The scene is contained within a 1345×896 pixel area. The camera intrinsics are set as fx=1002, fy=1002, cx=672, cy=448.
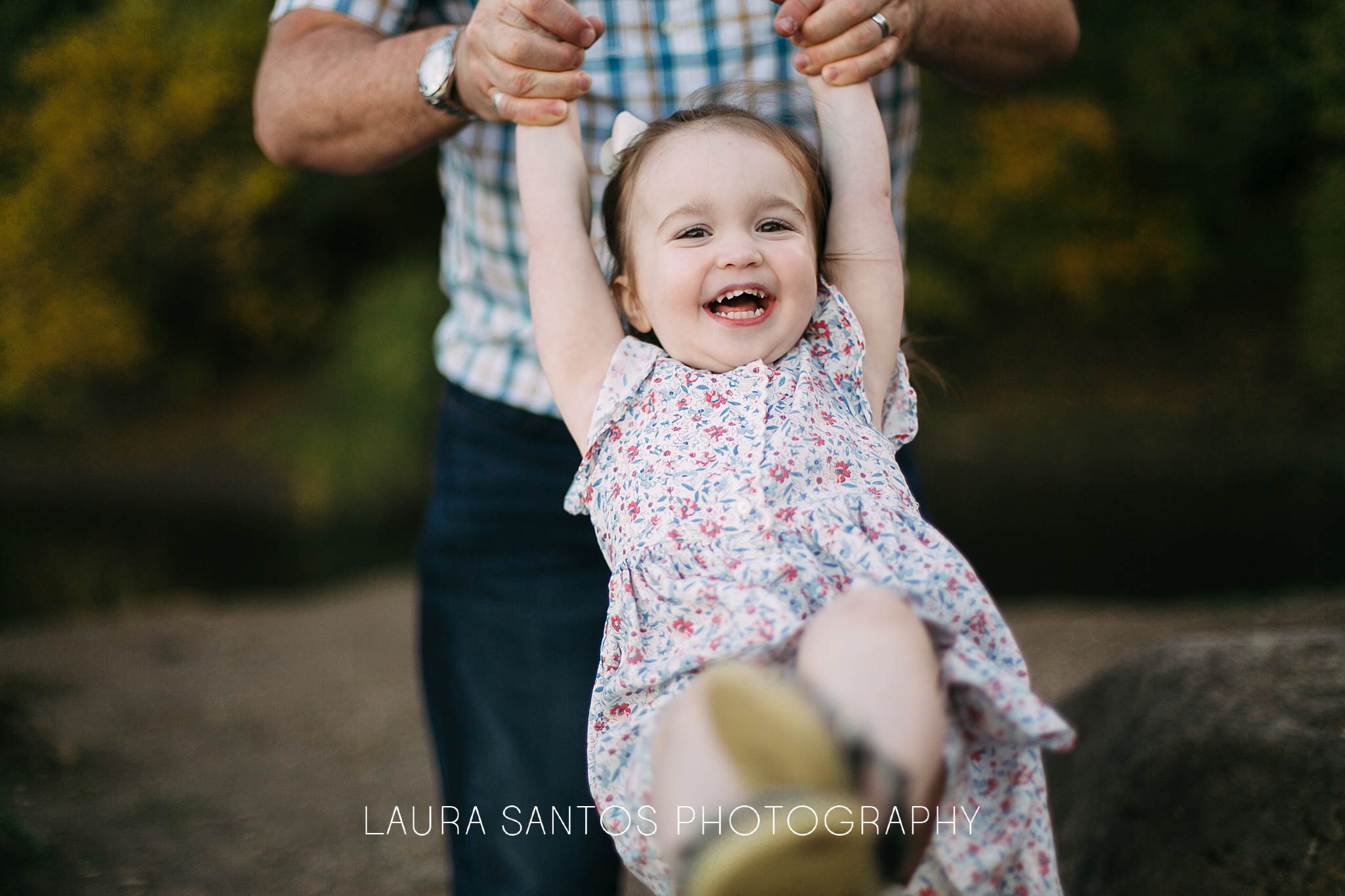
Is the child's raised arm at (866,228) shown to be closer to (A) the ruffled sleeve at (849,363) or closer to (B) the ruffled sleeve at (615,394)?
(A) the ruffled sleeve at (849,363)

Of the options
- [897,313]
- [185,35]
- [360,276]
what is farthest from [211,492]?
[897,313]

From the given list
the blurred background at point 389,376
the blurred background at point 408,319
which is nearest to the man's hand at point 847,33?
the blurred background at point 389,376

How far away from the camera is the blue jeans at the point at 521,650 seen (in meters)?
1.63

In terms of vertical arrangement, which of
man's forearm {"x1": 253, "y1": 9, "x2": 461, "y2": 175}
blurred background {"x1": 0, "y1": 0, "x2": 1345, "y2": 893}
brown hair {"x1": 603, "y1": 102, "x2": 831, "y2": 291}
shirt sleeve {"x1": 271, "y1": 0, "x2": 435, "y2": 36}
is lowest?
blurred background {"x1": 0, "y1": 0, "x2": 1345, "y2": 893}

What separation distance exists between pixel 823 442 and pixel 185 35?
10466 millimetres

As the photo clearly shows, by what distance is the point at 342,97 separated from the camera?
1438 mm

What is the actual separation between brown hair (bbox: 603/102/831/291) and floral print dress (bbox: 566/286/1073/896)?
0.14 meters

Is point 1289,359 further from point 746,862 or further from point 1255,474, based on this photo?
point 746,862

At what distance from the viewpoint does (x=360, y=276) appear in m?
11.6

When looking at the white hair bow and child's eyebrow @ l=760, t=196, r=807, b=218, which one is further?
the white hair bow

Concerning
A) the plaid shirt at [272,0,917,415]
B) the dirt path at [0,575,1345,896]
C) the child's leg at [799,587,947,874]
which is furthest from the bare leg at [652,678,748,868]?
the dirt path at [0,575,1345,896]

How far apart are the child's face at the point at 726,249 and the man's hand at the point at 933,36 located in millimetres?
154

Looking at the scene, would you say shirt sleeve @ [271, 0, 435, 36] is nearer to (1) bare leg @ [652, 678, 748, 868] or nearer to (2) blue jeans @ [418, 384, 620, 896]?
(2) blue jeans @ [418, 384, 620, 896]

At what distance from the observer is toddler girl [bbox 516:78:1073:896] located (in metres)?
0.86
